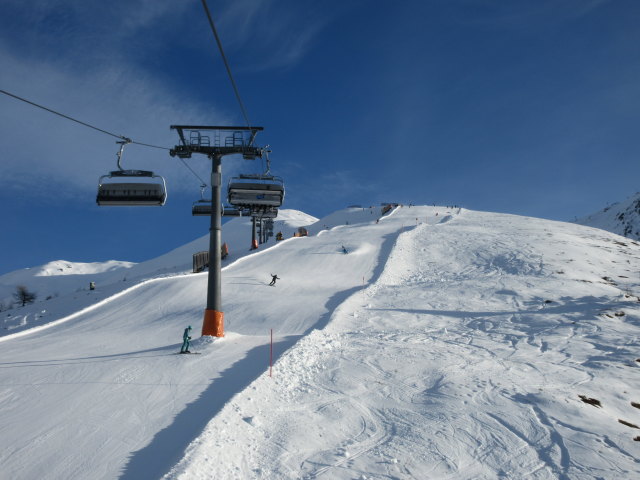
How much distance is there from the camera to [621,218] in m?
78.8

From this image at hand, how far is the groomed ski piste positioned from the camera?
561 centimetres

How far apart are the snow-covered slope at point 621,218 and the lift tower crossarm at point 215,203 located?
7681cm

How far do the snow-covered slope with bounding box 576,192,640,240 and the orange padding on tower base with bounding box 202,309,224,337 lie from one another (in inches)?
3076

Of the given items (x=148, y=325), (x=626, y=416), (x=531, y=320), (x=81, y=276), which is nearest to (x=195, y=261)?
(x=148, y=325)

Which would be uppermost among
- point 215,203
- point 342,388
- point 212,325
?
point 215,203

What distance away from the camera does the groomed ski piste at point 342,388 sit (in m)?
5.61

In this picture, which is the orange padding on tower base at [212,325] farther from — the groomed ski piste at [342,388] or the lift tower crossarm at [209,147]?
the lift tower crossarm at [209,147]

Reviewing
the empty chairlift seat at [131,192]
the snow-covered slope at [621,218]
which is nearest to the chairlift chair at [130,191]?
the empty chairlift seat at [131,192]

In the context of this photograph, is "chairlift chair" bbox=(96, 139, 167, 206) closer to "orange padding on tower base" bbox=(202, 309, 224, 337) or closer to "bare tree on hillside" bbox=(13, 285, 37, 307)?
"orange padding on tower base" bbox=(202, 309, 224, 337)

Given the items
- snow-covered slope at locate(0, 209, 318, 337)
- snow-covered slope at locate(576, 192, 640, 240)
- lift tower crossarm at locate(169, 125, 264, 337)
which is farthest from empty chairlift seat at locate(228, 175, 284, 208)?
snow-covered slope at locate(576, 192, 640, 240)

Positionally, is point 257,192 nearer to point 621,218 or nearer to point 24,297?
point 24,297

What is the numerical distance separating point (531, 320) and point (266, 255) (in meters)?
19.9

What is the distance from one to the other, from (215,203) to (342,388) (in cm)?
791

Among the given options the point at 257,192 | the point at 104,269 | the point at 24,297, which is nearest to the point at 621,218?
the point at 257,192
